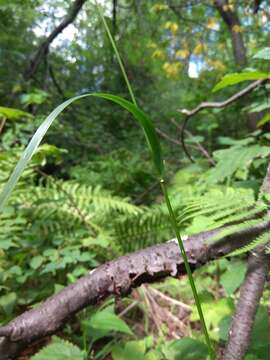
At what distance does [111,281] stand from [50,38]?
2.51m

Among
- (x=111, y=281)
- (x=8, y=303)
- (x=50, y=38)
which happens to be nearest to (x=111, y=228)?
(x=8, y=303)

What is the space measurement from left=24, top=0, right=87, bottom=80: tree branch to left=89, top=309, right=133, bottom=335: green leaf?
2.14 m

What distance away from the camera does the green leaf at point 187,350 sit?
825mm

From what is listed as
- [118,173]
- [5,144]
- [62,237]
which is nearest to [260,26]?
[118,173]

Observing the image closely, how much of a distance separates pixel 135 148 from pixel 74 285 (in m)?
4.20

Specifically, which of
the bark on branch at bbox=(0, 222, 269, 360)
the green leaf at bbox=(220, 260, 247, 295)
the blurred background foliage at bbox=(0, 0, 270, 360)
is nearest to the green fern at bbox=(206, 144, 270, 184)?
the blurred background foliage at bbox=(0, 0, 270, 360)

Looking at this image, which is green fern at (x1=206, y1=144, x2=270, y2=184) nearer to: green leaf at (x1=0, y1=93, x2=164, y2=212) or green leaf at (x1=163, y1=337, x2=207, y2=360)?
green leaf at (x1=163, y1=337, x2=207, y2=360)

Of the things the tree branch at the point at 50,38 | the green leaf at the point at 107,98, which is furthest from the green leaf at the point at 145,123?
the tree branch at the point at 50,38

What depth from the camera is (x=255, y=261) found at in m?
0.70

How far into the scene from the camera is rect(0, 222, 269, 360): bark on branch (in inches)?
25.2

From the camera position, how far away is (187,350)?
85cm

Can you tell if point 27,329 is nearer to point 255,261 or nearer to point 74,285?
point 74,285

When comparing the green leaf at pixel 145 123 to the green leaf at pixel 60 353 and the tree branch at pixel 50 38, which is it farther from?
the tree branch at pixel 50 38

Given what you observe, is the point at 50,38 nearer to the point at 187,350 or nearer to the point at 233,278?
the point at 233,278
